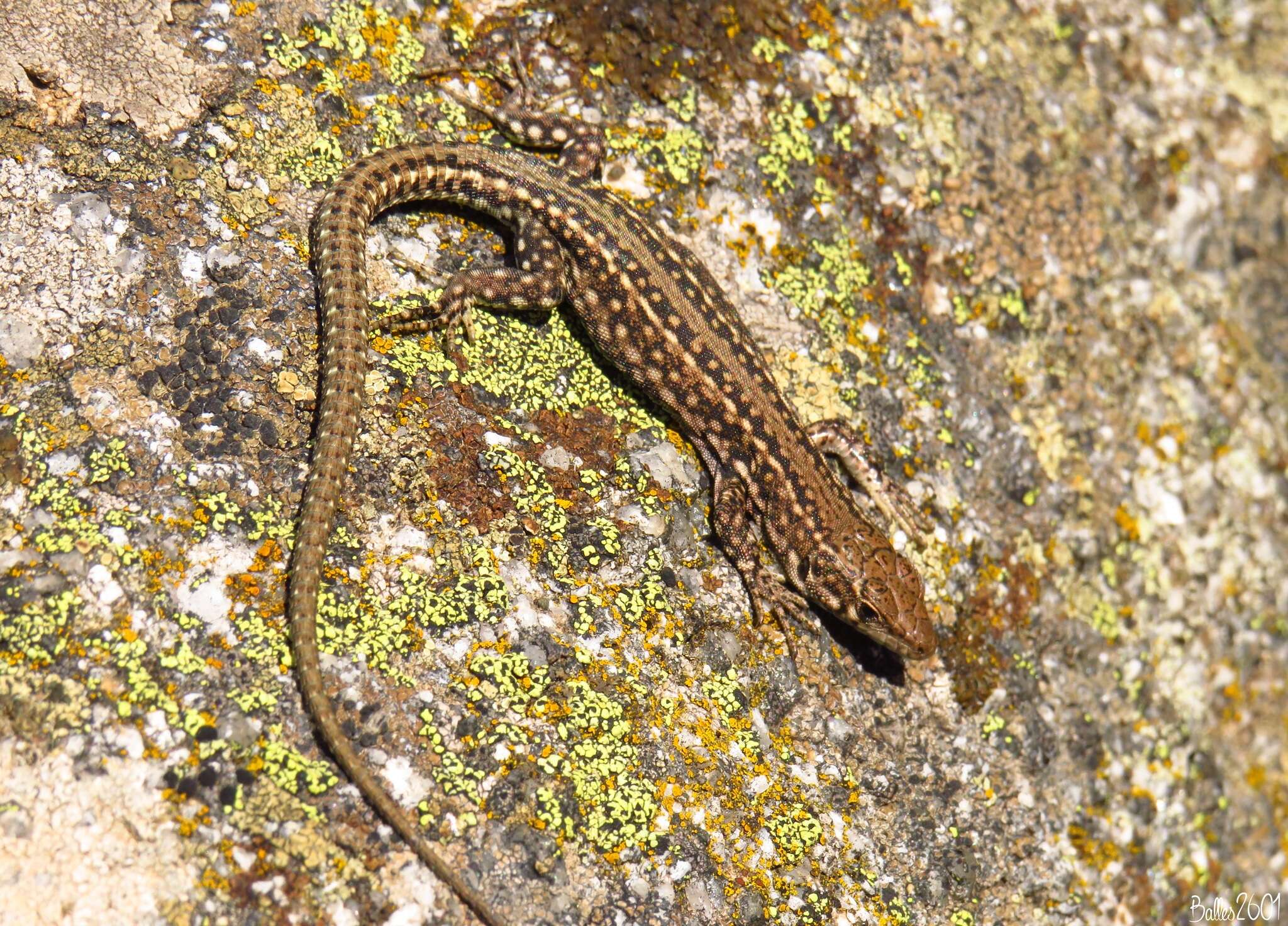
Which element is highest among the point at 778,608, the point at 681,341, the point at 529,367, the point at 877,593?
the point at 529,367

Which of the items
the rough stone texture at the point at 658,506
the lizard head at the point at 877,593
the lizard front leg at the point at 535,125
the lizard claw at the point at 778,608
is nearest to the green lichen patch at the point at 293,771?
the rough stone texture at the point at 658,506

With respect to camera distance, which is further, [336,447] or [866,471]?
[866,471]

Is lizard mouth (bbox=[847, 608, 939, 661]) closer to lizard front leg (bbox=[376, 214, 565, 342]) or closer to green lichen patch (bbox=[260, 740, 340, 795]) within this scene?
lizard front leg (bbox=[376, 214, 565, 342])

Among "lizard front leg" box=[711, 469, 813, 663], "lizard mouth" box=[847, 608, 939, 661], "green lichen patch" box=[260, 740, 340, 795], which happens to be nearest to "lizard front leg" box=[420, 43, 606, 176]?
"lizard front leg" box=[711, 469, 813, 663]

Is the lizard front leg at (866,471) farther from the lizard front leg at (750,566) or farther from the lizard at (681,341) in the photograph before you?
the lizard front leg at (750,566)

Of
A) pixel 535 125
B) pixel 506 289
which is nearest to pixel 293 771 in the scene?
pixel 506 289

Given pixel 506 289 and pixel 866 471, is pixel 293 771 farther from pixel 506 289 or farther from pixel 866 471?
pixel 866 471

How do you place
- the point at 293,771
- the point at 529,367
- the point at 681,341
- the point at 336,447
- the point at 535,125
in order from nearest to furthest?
the point at 293,771 → the point at 336,447 → the point at 529,367 → the point at 681,341 → the point at 535,125
